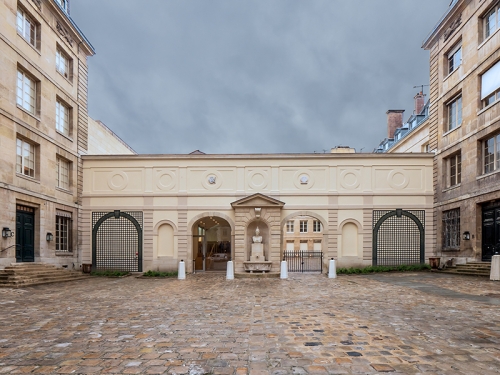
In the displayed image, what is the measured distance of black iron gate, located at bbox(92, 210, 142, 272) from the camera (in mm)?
21062

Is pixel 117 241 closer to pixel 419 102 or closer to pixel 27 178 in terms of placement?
pixel 27 178

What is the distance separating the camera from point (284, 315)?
7.73 metres

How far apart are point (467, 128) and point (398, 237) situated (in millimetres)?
6428

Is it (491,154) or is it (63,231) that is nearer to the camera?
(491,154)

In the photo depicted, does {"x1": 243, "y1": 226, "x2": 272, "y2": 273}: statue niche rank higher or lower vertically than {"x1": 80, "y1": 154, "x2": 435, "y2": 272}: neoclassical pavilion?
lower

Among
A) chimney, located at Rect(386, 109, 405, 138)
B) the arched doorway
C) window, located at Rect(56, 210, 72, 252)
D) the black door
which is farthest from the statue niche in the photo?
chimney, located at Rect(386, 109, 405, 138)

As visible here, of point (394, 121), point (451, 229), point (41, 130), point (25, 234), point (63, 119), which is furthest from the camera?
point (394, 121)

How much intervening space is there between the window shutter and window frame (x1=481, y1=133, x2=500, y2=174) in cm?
188

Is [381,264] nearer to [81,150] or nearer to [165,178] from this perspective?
[165,178]

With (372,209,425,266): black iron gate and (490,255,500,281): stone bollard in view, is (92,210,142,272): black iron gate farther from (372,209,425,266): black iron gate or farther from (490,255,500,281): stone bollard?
(490,255,500,281): stone bollard

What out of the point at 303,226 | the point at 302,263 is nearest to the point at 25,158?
the point at 302,263

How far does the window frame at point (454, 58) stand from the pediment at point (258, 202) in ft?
35.9

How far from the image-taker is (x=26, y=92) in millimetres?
17125

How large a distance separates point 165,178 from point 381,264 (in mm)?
12316
